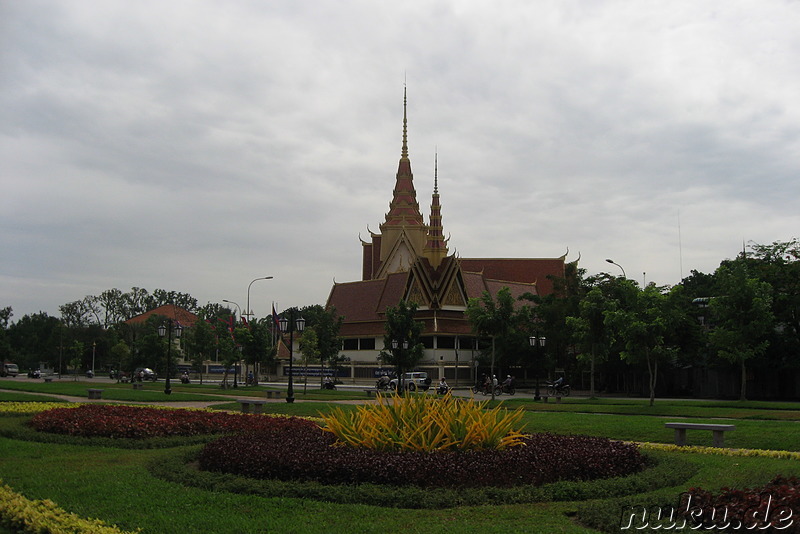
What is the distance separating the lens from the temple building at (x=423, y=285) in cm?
5762

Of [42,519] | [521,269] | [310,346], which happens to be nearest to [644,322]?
[42,519]

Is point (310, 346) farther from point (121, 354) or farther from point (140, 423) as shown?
point (140, 423)

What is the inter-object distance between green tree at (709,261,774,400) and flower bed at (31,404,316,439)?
69.2 ft

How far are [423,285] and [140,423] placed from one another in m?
44.9

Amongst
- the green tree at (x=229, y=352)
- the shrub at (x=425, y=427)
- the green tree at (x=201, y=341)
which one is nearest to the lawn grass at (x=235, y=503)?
the shrub at (x=425, y=427)

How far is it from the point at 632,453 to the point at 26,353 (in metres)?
90.2

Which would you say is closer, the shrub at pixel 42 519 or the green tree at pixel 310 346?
the shrub at pixel 42 519

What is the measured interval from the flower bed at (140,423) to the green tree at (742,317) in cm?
2110

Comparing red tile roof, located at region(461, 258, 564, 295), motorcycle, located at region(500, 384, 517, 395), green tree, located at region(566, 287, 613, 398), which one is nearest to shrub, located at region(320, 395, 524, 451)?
green tree, located at region(566, 287, 613, 398)

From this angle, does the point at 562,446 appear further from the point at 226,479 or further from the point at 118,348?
the point at 118,348

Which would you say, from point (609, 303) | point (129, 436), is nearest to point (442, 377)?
point (609, 303)

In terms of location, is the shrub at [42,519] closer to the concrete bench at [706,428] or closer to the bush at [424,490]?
the bush at [424,490]

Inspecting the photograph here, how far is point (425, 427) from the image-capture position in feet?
34.3

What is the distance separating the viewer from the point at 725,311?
31.3 meters
